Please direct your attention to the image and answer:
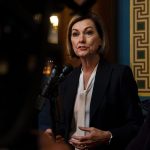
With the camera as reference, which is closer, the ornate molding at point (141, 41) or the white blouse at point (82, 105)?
the white blouse at point (82, 105)

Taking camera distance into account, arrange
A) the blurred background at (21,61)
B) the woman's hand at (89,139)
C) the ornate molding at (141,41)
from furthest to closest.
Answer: the ornate molding at (141,41), the woman's hand at (89,139), the blurred background at (21,61)

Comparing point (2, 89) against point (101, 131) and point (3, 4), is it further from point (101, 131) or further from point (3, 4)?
point (101, 131)

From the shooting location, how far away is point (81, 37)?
4.83ft

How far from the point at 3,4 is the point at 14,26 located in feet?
0.05

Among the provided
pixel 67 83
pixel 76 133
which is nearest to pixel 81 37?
pixel 67 83

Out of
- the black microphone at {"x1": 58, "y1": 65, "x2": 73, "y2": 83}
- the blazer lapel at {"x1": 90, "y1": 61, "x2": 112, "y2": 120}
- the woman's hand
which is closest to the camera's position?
the black microphone at {"x1": 58, "y1": 65, "x2": 73, "y2": 83}

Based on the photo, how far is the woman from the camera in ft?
4.45

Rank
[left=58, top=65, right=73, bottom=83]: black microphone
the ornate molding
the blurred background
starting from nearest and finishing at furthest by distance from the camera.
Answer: the blurred background, [left=58, top=65, right=73, bottom=83]: black microphone, the ornate molding

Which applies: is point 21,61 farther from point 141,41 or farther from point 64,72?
point 141,41

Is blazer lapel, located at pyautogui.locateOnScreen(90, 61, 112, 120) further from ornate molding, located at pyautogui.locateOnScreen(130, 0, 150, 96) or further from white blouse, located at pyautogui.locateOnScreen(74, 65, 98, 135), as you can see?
ornate molding, located at pyautogui.locateOnScreen(130, 0, 150, 96)

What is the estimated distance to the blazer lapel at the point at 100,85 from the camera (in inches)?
55.1

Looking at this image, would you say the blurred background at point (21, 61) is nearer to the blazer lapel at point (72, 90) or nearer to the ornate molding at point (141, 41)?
the blazer lapel at point (72, 90)

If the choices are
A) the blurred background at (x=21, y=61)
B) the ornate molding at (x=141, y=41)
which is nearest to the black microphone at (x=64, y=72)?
the blurred background at (x=21, y=61)

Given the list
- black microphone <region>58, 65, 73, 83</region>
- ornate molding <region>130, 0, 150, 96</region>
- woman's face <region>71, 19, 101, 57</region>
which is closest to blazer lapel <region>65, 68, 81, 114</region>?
woman's face <region>71, 19, 101, 57</region>
